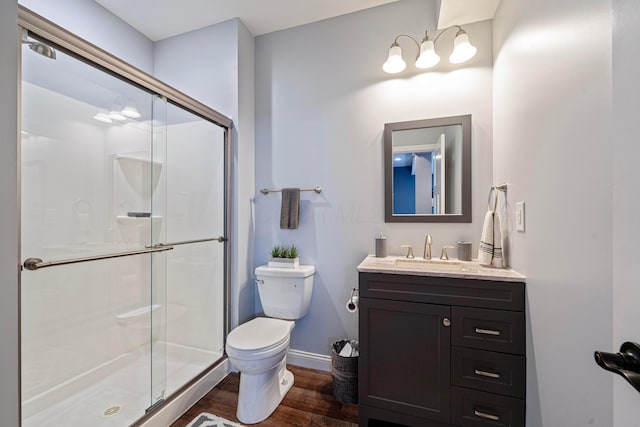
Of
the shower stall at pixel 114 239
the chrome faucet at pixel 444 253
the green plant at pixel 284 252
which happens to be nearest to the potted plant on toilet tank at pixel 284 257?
the green plant at pixel 284 252

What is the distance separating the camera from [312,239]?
211 cm

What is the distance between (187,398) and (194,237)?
103cm

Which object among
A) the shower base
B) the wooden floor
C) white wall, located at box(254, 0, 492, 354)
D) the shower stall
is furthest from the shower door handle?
the wooden floor

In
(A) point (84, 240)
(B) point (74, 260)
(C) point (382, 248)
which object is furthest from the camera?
(C) point (382, 248)

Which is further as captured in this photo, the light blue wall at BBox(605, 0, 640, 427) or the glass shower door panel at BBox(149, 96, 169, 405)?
the glass shower door panel at BBox(149, 96, 169, 405)

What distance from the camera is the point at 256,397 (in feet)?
5.11

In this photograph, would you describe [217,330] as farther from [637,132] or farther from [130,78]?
[637,132]

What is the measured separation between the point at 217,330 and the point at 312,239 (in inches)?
39.5

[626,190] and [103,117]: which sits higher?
[103,117]

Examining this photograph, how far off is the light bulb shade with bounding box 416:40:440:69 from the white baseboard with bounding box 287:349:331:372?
7.21ft

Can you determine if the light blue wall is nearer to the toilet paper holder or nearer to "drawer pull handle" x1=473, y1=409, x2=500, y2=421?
"drawer pull handle" x1=473, y1=409, x2=500, y2=421

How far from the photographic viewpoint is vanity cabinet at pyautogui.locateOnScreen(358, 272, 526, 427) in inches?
49.9

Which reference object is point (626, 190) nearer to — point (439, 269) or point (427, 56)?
point (439, 269)

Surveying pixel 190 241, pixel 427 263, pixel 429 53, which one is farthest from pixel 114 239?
pixel 429 53
